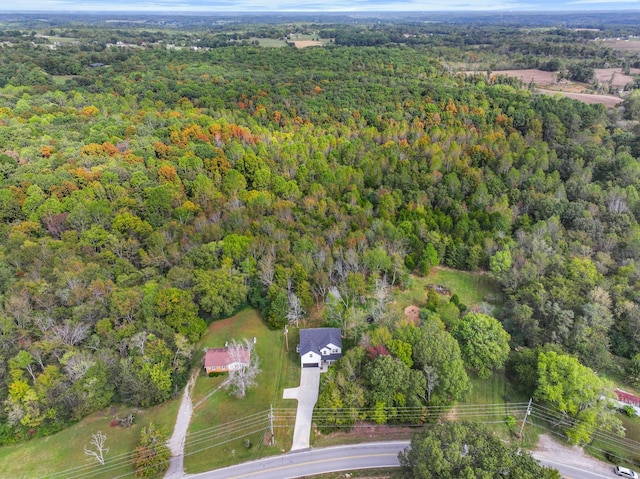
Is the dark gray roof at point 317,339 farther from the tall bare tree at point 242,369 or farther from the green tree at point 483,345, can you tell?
the green tree at point 483,345

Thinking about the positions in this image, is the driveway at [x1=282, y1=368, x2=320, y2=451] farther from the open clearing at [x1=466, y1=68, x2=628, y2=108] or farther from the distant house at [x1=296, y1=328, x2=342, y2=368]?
the open clearing at [x1=466, y1=68, x2=628, y2=108]

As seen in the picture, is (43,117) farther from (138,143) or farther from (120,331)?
(120,331)

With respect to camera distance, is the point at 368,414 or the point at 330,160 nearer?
the point at 368,414

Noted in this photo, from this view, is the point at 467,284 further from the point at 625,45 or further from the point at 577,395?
the point at 625,45

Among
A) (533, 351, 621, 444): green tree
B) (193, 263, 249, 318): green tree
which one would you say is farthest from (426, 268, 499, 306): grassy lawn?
Answer: (193, 263, 249, 318): green tree

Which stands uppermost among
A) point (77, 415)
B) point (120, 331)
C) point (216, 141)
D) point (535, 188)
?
point (216, 141)

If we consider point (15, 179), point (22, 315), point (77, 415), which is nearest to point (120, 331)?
point (77, 415)
